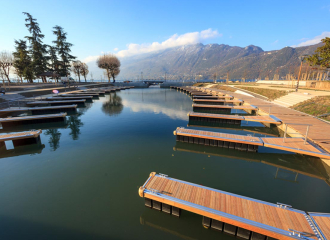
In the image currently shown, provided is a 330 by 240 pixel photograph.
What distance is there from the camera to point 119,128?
17.6m

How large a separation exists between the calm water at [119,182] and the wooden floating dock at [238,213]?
460mm

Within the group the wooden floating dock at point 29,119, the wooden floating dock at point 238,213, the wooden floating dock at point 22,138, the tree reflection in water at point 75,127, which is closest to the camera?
the wooden floating dock at point 238,213

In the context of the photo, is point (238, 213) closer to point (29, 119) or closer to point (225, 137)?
point (225, 137)

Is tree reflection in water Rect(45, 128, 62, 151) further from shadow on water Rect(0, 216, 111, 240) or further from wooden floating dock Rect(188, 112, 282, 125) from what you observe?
wooden floating dock Rect(188, 112, 282, 125)

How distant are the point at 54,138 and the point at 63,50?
58.9m

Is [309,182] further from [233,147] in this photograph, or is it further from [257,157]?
A: [233,147]

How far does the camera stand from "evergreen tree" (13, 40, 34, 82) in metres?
44.8

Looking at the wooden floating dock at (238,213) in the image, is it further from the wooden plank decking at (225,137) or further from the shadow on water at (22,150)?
the shadow on water at (22,150)

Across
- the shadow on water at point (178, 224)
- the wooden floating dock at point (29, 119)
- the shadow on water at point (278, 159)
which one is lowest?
the shadow on water at point (278, 159)

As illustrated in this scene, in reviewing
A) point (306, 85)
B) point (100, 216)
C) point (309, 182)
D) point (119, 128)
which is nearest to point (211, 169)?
point (309, 182)

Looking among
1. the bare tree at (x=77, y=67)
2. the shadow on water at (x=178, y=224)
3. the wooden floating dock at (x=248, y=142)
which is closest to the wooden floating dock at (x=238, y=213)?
the shadow on water at (x=178, y=224)

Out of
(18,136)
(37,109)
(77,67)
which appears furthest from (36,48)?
(18,136)

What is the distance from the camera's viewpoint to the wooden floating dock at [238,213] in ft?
15.8

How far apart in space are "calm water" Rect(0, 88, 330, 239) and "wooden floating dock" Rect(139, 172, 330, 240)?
46cm
